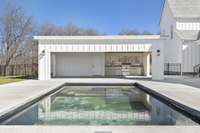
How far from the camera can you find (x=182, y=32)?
27.0 metres

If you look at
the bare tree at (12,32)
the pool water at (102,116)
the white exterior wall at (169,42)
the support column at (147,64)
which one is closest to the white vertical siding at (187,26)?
the white exterior wall at (169,42)

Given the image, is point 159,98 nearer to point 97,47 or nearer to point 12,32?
point 97,47

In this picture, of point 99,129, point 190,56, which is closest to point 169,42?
point 190,56

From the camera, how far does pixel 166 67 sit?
27.7 meters

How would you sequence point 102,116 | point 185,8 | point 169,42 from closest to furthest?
point 102,116 → point 169,42 → point 185,8

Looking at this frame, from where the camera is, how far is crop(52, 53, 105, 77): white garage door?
76.5 ft

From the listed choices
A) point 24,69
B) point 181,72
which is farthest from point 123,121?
point 24,69

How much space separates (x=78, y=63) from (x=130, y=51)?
593cm

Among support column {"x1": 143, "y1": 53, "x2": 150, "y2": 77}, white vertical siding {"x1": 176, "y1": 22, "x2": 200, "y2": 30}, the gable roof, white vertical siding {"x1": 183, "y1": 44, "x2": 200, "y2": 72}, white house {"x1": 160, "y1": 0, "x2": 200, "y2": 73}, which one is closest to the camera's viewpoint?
support column {"x1": 143, "y1": 53, "x2": 150, "y2": 77}

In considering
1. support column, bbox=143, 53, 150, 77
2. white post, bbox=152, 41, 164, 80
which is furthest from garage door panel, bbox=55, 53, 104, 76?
white post, bbox=152, 41, 164, 80

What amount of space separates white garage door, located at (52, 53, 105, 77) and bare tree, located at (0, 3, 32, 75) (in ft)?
25.1

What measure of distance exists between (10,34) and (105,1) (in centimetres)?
1138

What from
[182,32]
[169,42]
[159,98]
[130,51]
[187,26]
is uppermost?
[187,26]

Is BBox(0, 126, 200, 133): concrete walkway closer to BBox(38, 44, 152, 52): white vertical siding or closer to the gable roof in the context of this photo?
BBox(38, 44, 152, 52): white vertical siding
